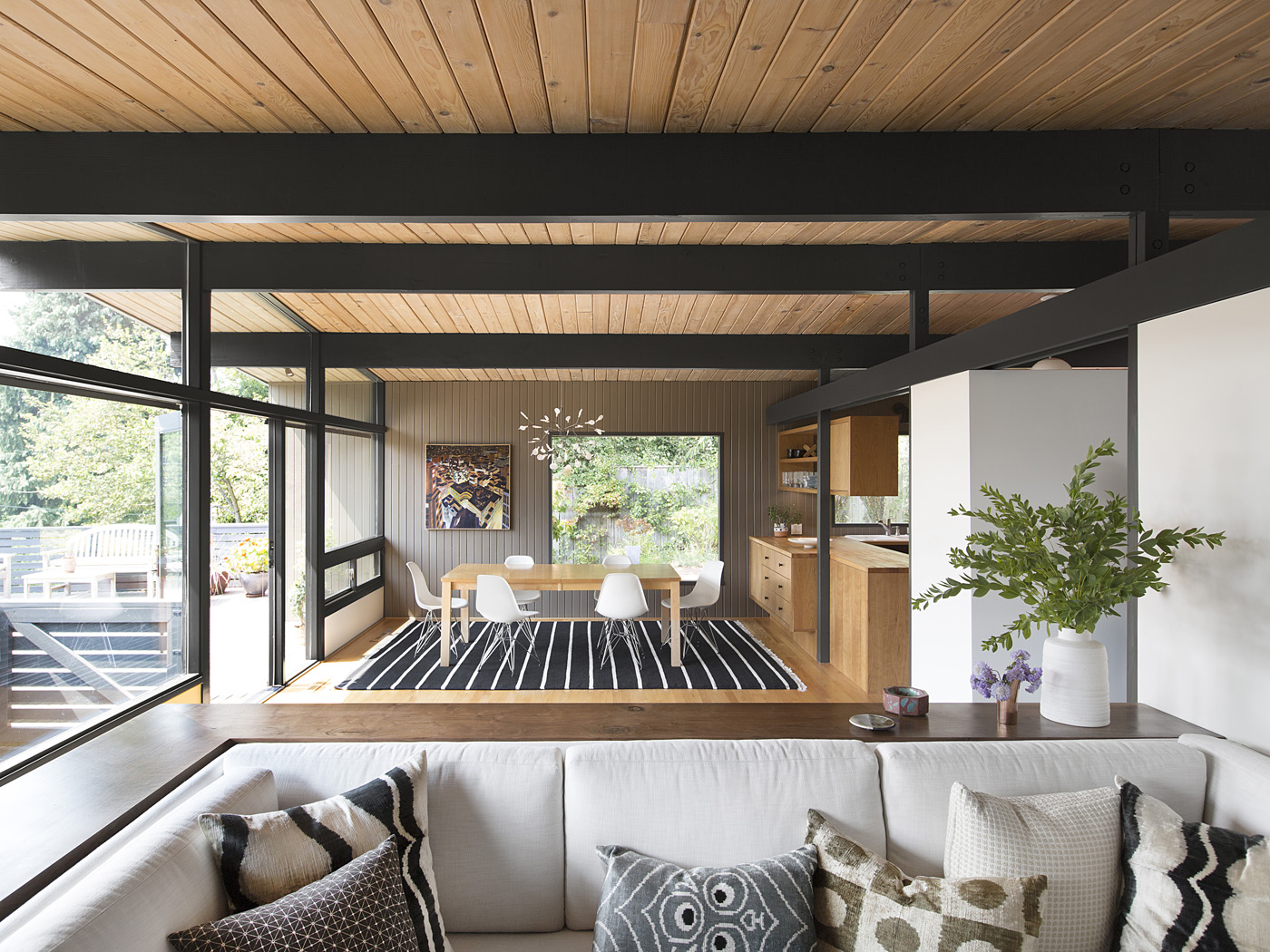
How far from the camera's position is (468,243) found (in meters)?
3.42

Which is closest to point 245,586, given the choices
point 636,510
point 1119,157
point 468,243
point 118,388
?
point 118,388

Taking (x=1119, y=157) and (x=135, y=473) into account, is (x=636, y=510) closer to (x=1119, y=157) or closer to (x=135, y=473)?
(x=135, y=473)

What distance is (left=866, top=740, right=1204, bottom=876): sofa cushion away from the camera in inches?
64.3

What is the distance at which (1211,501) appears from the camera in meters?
1.83

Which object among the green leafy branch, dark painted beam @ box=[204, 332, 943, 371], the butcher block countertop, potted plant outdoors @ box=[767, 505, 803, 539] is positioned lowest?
the butcher block countertop

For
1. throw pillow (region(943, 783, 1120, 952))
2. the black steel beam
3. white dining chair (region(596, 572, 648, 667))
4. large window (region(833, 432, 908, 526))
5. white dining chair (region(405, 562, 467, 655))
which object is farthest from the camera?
large window (region(833, 432, 908, 526))

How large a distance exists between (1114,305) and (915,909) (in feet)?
6.21

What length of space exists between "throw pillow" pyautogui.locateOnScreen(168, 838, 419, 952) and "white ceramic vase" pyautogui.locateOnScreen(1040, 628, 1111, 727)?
1.78 metres

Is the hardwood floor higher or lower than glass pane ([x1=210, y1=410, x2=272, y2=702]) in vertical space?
lower

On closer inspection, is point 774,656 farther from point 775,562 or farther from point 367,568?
point 367,568

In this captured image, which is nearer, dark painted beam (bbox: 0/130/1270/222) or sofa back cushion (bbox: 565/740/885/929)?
sofa back cushion (bbox: 565/740/885/929)

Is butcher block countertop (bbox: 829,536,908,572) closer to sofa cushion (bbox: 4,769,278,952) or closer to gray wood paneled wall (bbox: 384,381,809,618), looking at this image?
gray wood paneled wall (bbox: 384,381,809,618)

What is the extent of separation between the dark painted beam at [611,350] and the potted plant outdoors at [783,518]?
2.28m

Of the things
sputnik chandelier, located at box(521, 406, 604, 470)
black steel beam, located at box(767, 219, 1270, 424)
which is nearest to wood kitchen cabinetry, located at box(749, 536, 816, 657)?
sputnik chandelier, located at box(521, 406, 604, 470)
